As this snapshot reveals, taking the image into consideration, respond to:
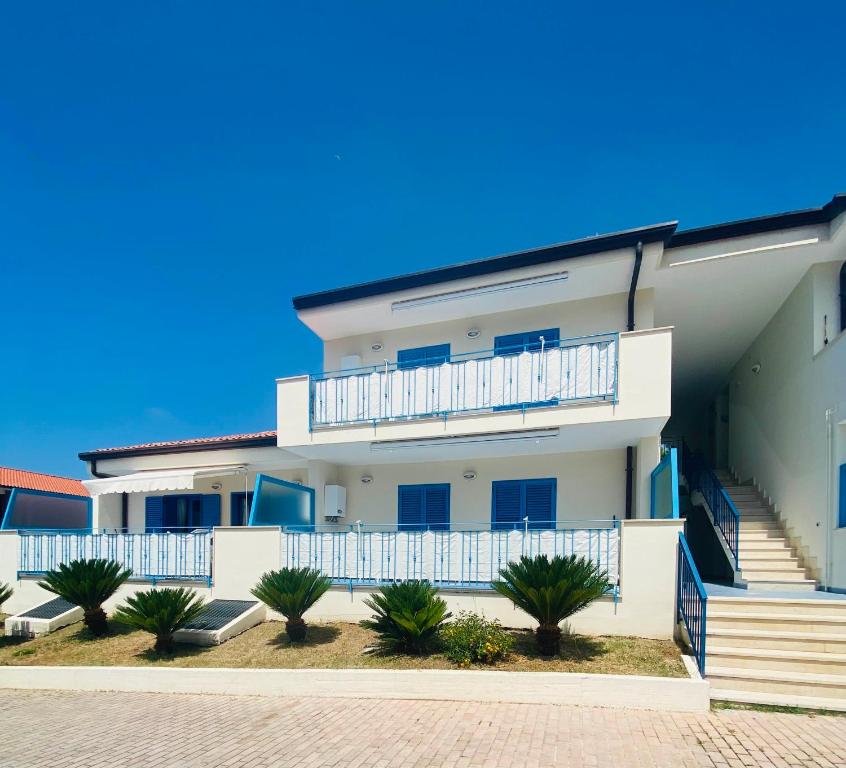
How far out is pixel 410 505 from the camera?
1455 centimetres

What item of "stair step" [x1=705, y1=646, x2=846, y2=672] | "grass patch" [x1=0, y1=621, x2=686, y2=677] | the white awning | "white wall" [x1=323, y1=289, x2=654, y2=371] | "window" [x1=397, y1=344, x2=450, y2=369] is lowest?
"grass patch" [x1=0, y1=621, x2=686, y2=677]

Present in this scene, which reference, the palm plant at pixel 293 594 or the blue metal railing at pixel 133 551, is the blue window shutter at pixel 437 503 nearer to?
the palm plant at pixel 293 594

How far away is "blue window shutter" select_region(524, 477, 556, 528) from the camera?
1323cm

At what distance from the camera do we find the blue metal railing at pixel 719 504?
1209cm

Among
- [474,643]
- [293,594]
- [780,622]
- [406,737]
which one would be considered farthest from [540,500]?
[406,737]

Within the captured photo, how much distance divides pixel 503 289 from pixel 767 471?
832 cm

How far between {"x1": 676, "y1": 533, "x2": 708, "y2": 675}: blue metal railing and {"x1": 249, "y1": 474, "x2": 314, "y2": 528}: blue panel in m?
7.72

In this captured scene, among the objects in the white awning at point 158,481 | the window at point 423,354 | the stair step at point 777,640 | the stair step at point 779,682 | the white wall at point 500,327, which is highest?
the white wall at point 500,327

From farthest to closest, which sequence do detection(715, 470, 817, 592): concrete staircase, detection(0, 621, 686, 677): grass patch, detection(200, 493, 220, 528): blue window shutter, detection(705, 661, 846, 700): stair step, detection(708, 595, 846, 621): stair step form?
detection(200, 493, 220, 528): blue window shutter < detection(715, 470, 817, 592): concrete staircase < detection(708, 595, 846, 621): stair step < detection(0, 621, 686, 677): grass patch < detection(705, 661, 846, 700): stair step

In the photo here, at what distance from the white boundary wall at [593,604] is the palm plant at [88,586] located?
1.37 metres

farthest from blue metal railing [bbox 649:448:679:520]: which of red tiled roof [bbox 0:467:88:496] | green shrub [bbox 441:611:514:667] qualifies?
red tiled roof [bbox 0:467:88:496]

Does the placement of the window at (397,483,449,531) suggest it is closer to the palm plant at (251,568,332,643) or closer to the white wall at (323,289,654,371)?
the white wall at (323,289,654,371)

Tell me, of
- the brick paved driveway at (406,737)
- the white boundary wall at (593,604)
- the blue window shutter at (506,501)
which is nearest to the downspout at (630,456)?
the blue window shutter at (506,501)

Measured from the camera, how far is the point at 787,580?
1116cm
